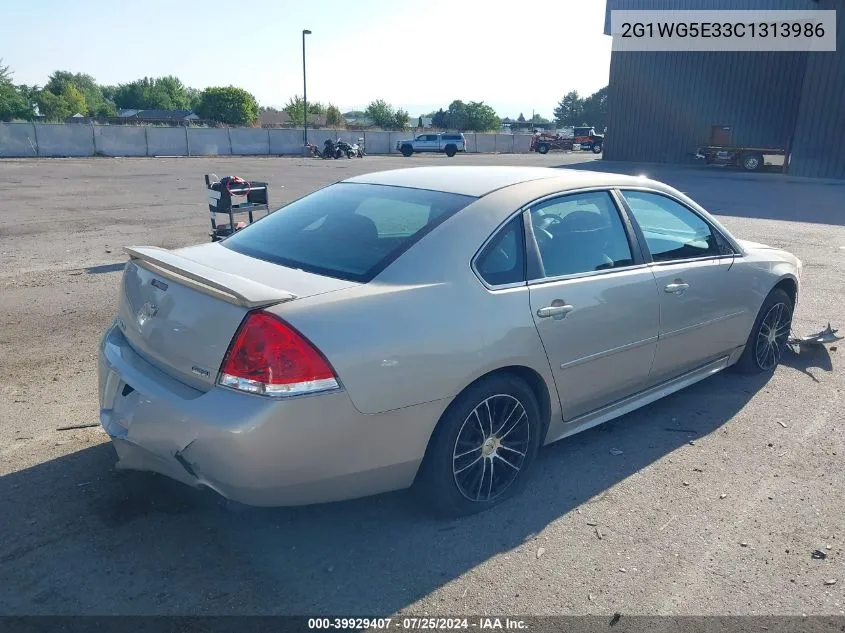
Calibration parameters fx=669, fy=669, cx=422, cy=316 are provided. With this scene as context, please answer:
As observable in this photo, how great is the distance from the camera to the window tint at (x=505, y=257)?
3195 millimetres

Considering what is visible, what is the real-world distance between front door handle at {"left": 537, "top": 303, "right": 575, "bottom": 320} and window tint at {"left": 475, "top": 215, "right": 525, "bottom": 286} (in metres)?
0.19

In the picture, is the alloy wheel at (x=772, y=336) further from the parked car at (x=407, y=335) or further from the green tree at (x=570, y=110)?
the green tree at (x=570, y=110)

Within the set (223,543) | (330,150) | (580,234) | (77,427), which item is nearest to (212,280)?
(223,543)

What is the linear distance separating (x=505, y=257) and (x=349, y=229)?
2.72 ft

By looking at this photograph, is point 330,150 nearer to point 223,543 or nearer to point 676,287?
point 676,287

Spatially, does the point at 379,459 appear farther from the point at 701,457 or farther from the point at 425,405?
the point at 701,457

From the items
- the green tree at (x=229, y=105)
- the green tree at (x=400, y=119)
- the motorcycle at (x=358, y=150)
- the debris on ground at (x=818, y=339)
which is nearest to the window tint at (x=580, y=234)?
the debris on ground at (x=818, y=339)

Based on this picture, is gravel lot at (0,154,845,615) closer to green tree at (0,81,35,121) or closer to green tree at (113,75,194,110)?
green tree at (0,81,35,121)

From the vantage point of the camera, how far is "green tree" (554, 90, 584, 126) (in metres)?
117

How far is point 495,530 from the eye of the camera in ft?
10.3

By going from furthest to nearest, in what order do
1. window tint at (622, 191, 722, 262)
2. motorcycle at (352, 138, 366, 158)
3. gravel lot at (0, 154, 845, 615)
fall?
motorcycle at (352, 138, 366, 158), window tint at (622, 191, 722, 262), gravel lot at (0, 154, 845, 615)

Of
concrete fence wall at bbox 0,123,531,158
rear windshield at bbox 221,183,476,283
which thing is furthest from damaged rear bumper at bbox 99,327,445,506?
concrete fence wall at bbox 0,123,531,158

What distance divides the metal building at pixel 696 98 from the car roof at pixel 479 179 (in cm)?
2915

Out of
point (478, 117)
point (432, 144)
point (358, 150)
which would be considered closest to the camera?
point (358, 150)
